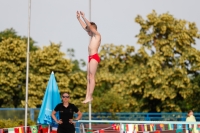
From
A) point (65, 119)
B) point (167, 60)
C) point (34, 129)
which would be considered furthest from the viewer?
point (167, 60)

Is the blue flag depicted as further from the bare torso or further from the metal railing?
the metal railing

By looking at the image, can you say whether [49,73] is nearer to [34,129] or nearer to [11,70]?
[11,70]

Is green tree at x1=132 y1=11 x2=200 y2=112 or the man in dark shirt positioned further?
green tree at x1=132 y1=11 x2=200 y2=112

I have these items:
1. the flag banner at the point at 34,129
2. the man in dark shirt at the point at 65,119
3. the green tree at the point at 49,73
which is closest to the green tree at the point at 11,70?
the green tree at the point at 49,73

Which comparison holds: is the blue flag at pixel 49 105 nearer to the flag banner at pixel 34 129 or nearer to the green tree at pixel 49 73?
the flag banner at pixel 34 129

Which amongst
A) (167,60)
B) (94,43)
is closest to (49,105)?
(94,43)

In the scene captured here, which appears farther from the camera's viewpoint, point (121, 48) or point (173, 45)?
point (121, 48)

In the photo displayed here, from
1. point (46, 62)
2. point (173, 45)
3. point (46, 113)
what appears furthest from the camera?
point (46, 62)

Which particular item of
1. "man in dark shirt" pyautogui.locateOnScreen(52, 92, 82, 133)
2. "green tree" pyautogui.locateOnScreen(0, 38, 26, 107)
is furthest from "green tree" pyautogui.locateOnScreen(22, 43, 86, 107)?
"man in dark shirt" pyautogui.locateOnScreen(52, 92, 82, 133)

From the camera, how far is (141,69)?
3400 cm

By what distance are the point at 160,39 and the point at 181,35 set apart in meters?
1.30

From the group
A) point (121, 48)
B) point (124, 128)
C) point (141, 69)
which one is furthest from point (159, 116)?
point (124, 128)

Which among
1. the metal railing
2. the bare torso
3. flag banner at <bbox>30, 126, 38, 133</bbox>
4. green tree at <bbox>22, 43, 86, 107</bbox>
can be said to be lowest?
flag banner at <bbox>30, 126, 38, 133</bbox>

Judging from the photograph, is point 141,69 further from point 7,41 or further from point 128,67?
point 7,41
